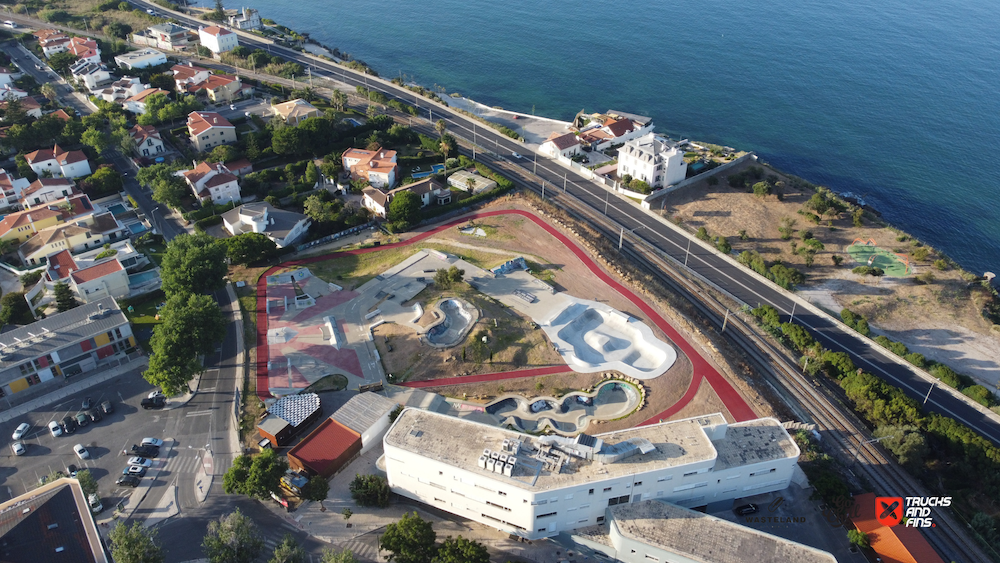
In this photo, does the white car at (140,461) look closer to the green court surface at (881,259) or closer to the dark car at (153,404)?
the dark car at (153,404)

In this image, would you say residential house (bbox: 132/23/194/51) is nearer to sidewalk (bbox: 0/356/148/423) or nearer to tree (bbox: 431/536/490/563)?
sidewalk (bbox: 0/356/148/423)

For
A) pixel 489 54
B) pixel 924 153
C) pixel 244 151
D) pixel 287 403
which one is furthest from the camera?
pixel 489 54

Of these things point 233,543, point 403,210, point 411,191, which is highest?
point 411,191

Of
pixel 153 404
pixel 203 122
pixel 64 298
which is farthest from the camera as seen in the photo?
pixel 203 122

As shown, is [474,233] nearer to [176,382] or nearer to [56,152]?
[176,382]

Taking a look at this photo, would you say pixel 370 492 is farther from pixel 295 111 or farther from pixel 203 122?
pixel 295 111

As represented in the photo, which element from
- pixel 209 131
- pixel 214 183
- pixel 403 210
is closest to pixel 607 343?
pixel 403 210

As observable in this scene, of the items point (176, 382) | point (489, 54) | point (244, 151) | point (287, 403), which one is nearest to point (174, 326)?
point (176, 382)
